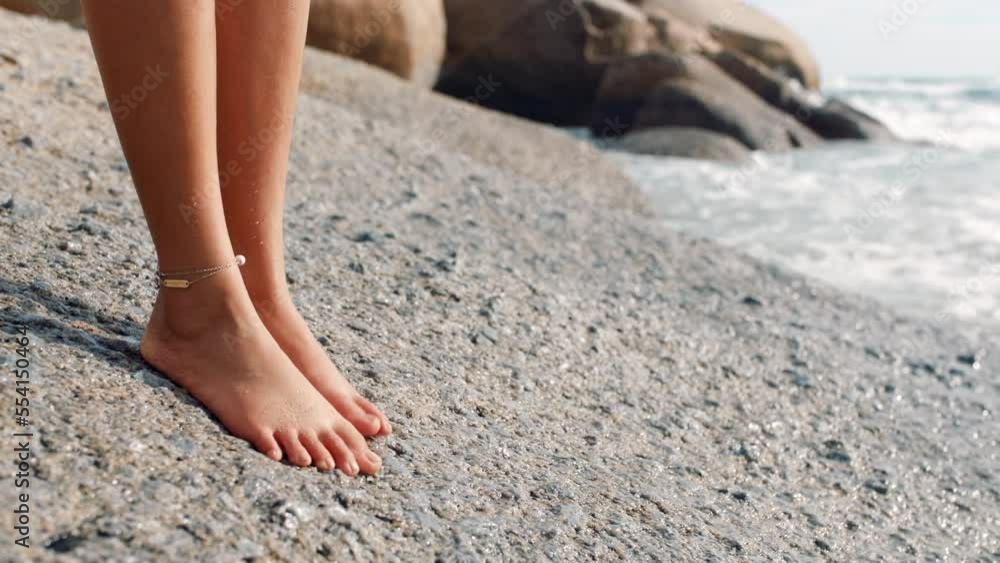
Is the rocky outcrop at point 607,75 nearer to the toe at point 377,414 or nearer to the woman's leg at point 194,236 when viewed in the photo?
the toe at point 377,414

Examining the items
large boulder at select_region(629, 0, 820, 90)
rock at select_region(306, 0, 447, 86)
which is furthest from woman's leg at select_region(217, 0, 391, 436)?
large boulder at select_region(629, 0, 820, 90)

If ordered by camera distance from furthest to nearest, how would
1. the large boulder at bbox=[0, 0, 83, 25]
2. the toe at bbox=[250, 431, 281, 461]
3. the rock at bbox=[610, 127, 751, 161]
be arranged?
the rock at bbox=[610, 127, 751, 161] → the large boulder at bbox=[0, 0, 83, 25] → the toe at bbox=[250, 431, 281, 461]

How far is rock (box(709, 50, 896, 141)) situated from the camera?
1049 cm

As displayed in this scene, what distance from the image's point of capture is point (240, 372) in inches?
58.1

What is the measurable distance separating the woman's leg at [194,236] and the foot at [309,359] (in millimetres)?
68

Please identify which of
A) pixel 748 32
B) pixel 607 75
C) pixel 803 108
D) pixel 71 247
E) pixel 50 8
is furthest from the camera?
pixel 748 32

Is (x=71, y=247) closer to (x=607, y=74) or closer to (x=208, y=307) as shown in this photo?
(x=208, y=307)

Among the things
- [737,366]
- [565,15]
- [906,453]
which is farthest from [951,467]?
[565,15]

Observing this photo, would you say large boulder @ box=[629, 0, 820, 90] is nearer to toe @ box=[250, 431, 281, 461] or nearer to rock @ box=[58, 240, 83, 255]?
rock @ box=[58, 240, 83, 255]

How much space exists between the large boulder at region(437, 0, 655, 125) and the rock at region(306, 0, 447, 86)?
891 mm

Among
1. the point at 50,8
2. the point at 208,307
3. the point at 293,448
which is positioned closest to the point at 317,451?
the point at 293,448

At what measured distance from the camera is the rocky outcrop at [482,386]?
1.30 m

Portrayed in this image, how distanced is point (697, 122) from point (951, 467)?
23.4 ft

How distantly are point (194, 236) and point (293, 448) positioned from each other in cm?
34
